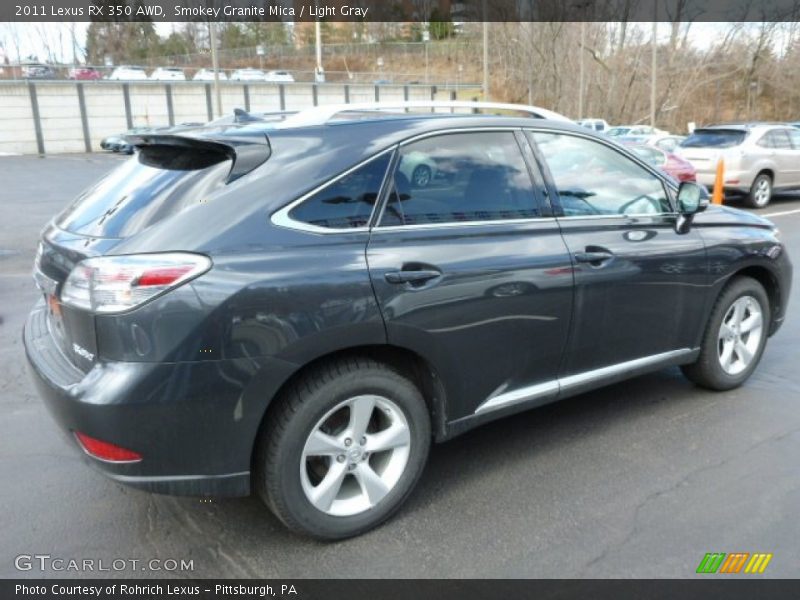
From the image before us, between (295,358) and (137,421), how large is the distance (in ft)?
1.97

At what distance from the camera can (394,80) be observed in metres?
60.4

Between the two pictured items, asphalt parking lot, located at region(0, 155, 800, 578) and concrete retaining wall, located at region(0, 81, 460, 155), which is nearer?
asphalt parking lot, located at region(0, 155, 800, 578)

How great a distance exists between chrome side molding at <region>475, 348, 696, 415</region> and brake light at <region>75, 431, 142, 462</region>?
59.8 inches

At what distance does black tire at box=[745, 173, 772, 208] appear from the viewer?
1416 cm

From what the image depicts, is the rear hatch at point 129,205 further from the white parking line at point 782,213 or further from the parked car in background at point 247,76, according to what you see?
the parked car in background at point 247,76

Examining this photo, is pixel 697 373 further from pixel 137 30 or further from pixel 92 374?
pixel 137 30

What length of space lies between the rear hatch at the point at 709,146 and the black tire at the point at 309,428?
43.1 ft

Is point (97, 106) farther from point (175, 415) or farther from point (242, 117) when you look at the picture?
point (175, 415)

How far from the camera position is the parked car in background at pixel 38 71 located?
130 ft

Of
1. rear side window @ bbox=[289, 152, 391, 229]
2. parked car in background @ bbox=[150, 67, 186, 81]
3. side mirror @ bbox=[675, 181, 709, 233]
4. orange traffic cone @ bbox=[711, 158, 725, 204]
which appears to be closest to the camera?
rear side window @ bbox=[289, 152, 391, 229]

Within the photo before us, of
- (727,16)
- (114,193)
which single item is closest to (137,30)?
(727,16)

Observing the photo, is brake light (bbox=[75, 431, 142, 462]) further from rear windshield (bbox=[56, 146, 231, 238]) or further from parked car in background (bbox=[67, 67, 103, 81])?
parked car in background (bbox=[67, 67, 103, 81])

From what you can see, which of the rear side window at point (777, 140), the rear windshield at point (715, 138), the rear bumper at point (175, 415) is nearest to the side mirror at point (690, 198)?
the rear bumper at point (175, 415)

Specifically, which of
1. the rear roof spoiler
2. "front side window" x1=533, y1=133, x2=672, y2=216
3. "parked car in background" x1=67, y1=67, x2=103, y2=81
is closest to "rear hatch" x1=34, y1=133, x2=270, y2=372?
the rear roof spoiler
